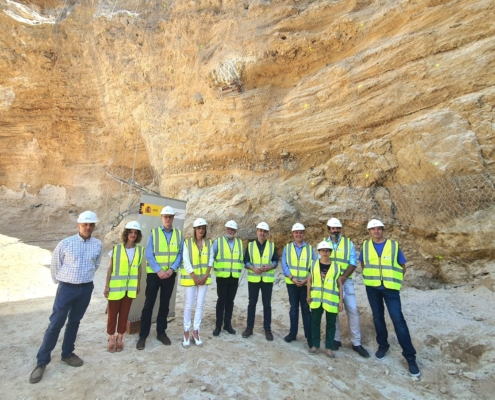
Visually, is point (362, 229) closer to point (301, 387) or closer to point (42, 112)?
point (301, 387)

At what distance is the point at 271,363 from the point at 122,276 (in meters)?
2.26

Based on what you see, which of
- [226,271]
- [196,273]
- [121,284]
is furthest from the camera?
[226,271]

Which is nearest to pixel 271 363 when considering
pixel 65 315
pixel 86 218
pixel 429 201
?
pixel 65 315

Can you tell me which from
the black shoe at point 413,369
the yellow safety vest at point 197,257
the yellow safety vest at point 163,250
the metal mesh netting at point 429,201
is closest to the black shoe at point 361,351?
the black shoe at point 413,369

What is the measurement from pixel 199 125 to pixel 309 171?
4757 mm

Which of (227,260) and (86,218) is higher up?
(86,218)

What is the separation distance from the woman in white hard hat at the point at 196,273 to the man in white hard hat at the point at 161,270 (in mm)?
150

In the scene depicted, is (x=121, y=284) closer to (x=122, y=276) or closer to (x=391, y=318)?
(x=122, y=276)

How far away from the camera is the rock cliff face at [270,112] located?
235 inches

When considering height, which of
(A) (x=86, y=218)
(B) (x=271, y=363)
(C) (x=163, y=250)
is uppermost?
(A) (x=86, y=218)

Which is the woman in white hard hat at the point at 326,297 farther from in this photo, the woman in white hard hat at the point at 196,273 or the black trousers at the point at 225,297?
the woman in white hard hat at the point at 196,273

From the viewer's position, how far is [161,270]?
13.7 ft

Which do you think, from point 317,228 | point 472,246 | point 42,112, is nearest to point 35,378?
point 317,228

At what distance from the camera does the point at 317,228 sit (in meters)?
7.77
